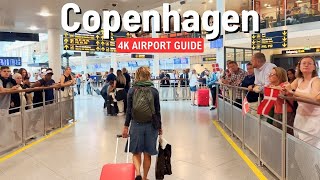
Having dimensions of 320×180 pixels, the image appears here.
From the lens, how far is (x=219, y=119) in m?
8.80

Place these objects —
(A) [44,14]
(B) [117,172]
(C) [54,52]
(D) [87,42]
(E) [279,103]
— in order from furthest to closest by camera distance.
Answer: (D) [87,42]
(C) [54,52]
(A) [44,14]
(E) [279,103]
(B) [117,172]

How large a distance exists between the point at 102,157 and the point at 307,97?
3277 mm

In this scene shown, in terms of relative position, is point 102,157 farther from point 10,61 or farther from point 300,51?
point 10,61

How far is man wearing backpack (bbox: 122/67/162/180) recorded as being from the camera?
3.64 m

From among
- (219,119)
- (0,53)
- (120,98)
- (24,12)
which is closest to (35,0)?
(24,12)

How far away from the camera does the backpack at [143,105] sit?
11.9 ft

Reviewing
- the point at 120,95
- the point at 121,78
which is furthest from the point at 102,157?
the point at 121,78

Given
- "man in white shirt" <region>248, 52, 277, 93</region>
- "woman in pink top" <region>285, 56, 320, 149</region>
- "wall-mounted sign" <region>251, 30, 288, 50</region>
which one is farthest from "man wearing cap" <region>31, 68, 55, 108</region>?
"wall-mounted sign" <region>251, 30, 288, 50</region>

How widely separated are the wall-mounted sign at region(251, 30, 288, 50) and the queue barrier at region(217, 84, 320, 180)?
11.1 meters

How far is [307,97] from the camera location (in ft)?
10.5

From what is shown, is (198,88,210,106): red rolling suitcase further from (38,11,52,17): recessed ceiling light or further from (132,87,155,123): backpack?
(132,87,155,123): backpack

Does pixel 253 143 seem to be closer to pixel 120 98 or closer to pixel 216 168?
pixel 216 168

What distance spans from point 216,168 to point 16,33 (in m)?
14.3

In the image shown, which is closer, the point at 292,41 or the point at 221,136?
the point at 221,136
